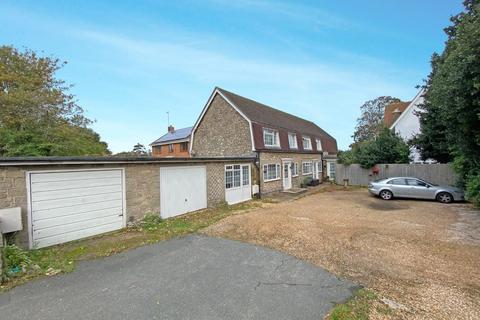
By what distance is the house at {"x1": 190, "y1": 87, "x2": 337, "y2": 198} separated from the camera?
15.8m

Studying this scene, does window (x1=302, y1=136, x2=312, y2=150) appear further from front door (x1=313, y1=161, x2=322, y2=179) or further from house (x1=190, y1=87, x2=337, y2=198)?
front door (x1=313, y1=161, x2=322, y2=179)

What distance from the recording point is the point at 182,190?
10922 mm

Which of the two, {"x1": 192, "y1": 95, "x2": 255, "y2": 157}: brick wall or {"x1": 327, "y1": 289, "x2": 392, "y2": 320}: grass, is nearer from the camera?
{"x1": 327, "y1": 289, "x2": 392, "y2": 320}: grass

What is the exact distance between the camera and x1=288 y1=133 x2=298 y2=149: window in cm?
2067

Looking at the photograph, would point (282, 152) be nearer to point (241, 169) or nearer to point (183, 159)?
point (241, 169)

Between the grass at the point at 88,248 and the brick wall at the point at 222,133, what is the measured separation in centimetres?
782

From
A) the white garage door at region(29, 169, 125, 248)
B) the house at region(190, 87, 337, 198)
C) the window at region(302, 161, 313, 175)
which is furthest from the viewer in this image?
the window at region(302, 161, 313, 175)

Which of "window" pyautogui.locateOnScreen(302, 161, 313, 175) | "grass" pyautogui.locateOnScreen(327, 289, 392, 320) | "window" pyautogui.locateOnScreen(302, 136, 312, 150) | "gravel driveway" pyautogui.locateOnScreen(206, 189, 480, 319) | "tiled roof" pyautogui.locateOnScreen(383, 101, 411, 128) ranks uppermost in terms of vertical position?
"tiled roof" pyautogui.locateOnScreen(383, 101, 411, 128)

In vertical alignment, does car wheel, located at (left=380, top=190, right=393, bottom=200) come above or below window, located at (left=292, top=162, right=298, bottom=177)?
below

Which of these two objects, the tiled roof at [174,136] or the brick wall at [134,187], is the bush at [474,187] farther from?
the tiled roof at [174,136]

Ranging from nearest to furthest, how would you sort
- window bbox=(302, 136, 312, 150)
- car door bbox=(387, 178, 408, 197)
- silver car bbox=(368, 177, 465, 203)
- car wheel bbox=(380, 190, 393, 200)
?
silver car bbox=(368, 177, 465, 203)
car door bbox=(387, 178, 408, 197)
car wheel bbox=(380, 190, 393, 200)
window bbox=(302, 136, 312, 150)

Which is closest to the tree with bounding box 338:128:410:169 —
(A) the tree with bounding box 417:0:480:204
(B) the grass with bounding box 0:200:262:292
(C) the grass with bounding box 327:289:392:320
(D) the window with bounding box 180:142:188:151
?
(A) the tree with bounding box 417:0:480:204

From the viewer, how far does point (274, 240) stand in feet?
23.4

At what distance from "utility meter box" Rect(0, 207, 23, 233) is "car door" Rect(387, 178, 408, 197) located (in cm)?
1708
